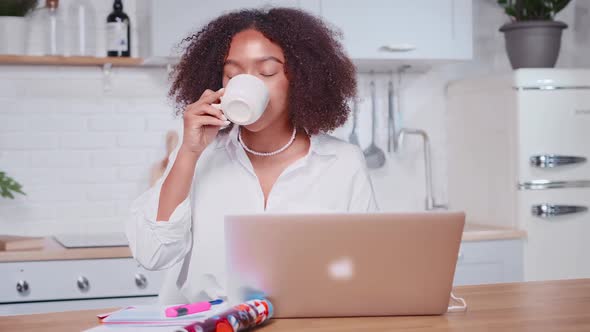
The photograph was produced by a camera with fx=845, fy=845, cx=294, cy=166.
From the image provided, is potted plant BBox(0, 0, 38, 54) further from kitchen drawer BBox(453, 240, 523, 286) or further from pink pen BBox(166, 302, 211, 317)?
pink pen BBox(166, 302, 211, 317)

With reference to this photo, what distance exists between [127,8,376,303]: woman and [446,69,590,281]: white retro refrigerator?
1.50 m

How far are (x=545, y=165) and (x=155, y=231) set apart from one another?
2.12 m

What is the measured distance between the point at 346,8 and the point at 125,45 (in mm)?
915

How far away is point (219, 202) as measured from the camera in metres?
2.04

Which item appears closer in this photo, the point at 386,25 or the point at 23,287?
the point at 23,287

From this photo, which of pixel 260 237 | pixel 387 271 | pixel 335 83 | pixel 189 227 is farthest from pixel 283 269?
pixel 335 83

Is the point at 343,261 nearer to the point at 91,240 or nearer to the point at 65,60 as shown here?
the point at 91,240

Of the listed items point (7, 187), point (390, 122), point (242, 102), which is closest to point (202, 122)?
point (242, 102)

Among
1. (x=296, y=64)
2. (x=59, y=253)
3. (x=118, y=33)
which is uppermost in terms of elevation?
(x=118, y=33)

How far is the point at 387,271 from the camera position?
1.47 metres

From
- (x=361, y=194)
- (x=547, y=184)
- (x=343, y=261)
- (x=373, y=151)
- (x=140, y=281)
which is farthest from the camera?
(x=373, y=151)

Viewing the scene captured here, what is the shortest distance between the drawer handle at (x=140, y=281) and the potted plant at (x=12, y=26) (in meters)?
1.04

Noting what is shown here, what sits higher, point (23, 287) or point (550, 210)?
point (550, 210)

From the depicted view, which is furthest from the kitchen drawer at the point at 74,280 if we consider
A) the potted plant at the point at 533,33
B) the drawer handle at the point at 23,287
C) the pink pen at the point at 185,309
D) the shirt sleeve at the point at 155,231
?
the potted plant at the point at 533,33
